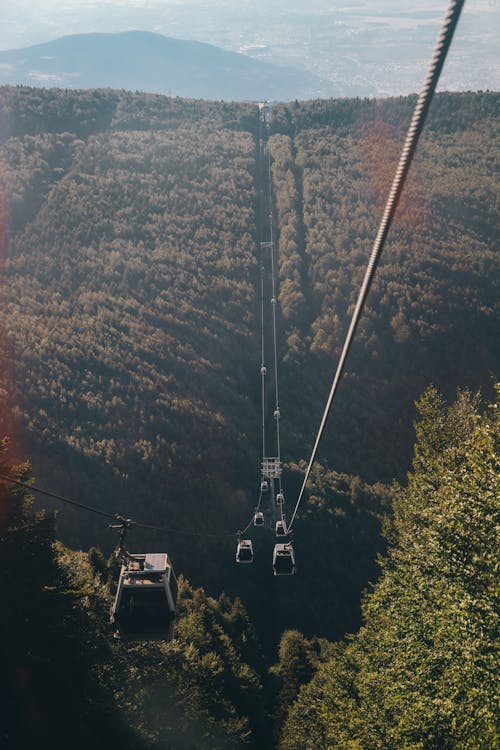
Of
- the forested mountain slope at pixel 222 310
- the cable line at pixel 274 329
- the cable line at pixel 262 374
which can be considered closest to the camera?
the forested mountain slope at pixel 222 310

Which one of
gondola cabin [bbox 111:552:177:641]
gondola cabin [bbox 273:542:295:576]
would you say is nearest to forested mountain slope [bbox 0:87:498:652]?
gondola cabin [bbox 273:542:295:576]

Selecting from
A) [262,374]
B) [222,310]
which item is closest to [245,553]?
[262,374]

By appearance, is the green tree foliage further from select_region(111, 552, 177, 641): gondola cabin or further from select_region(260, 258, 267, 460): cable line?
select_region(260, 258, 267, 460): cable line

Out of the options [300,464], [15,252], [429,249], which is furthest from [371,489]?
[15,252]

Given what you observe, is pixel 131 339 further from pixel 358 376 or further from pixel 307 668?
pixel 307 668

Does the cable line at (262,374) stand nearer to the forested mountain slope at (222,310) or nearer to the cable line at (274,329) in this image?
the forested mountain slope at (222,310)

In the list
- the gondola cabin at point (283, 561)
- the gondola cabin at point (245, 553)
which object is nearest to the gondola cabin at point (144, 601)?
the gondola cabin at point (283, 561)
